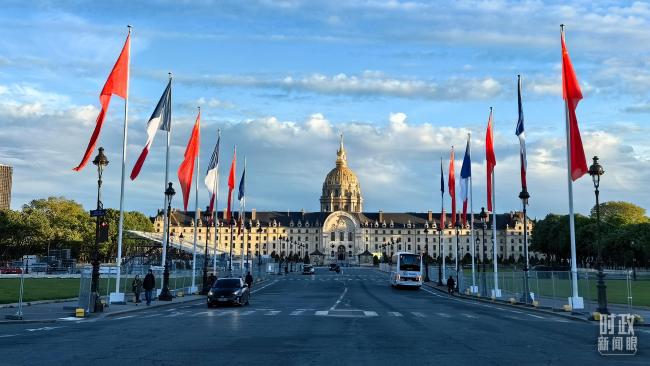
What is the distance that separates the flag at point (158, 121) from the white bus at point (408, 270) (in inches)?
1254

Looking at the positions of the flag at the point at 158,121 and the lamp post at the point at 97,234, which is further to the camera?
the flag at the point at 158,121

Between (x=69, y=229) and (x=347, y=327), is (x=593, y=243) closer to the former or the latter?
(x=69, y=229)

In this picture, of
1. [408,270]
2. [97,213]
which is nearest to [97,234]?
[97,213]

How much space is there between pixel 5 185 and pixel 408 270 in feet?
515

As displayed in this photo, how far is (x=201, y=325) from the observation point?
23875 millimetres

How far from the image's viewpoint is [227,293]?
3641 cm

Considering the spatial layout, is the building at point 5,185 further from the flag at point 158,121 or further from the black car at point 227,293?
the black car at point 227,293

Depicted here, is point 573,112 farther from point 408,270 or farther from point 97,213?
point 408,270

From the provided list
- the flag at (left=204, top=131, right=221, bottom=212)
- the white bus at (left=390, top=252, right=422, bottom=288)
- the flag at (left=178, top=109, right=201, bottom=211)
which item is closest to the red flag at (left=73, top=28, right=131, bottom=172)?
the flag at (left=178, top=109, right=201, bottom=211)

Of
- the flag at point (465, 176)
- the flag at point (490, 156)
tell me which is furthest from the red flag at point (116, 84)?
the flag at point (465, 176)

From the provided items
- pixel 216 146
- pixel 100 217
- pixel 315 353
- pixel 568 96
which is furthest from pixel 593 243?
pixel 315 353

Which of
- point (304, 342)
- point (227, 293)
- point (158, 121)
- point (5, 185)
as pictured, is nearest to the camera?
point (304, 342)

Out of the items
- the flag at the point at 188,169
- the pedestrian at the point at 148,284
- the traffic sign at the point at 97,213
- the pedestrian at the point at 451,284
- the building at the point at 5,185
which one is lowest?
the pedestrian at the point at 451,284

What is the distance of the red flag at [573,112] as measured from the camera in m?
30.5
